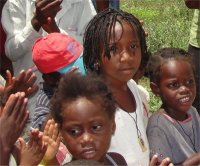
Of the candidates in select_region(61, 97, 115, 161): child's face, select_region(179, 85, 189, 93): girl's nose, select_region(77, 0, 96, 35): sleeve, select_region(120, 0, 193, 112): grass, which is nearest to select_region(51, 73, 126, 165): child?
select_region(61, 97, 115, 161): child's face

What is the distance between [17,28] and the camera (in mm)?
3080

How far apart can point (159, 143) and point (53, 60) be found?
0.60 meters

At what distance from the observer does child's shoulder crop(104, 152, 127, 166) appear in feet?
7.27

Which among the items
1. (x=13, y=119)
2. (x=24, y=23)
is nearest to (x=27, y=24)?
(x=24, y=23)

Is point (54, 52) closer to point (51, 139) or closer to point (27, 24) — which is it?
point (27, 24)

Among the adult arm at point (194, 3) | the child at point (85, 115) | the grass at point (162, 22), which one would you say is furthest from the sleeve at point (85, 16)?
the grass at point (162, 22)

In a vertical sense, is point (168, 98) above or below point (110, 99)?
below

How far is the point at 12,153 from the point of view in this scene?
6.86ft

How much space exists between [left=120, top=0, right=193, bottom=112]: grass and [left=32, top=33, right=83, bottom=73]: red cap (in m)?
2.37

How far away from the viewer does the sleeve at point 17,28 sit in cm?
299

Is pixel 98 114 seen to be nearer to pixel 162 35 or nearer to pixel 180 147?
pixel 180 147

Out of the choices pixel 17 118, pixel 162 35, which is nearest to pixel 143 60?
pixel 17 118

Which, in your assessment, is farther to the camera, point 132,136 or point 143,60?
point 143,60

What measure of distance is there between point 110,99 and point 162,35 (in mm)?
4662
